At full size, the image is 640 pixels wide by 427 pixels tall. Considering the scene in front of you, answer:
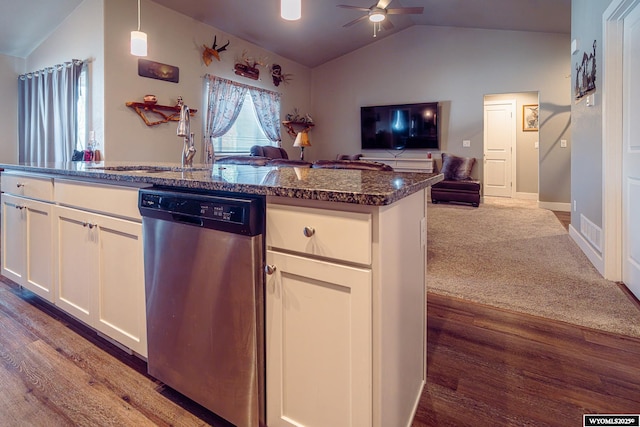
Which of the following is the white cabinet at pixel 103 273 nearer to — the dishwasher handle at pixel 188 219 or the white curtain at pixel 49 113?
the dishwasher handle at pixel 188 219

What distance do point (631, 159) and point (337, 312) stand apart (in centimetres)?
264

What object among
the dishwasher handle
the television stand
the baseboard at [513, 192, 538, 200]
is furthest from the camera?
the baseboard at [513, 192, 538, 200]

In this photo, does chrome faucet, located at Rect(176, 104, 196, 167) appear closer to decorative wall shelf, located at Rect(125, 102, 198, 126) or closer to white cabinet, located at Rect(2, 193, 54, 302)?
white cabinet, located at Rect(2, 193, 54, 302)

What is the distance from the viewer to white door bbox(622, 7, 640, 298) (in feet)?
7.92

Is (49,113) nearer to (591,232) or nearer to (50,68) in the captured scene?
(50,68)

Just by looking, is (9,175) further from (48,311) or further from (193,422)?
(193,422)

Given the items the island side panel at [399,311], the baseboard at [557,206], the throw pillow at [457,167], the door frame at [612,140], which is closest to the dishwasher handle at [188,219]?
the island side panel at [399,311]

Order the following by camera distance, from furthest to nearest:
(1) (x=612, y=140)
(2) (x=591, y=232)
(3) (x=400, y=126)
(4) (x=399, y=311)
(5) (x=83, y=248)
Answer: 1. (3) (x=400, y=126)
2. (2) (x=591, y=232)
3. (1) (x=612, y=140)
4. (5) (x=83, y=248)
5. (4) (x=399, y=311)

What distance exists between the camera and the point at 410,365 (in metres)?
1.30

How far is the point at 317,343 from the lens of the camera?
1.05 meters

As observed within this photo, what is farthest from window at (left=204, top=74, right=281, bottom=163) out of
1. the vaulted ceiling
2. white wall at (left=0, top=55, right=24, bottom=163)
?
white wall at (left=0, top=55, right=24, bottom=163)

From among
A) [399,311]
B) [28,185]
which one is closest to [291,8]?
[28,185]

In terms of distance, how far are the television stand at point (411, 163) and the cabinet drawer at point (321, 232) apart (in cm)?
662

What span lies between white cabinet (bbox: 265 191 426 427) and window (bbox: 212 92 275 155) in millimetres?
5487
